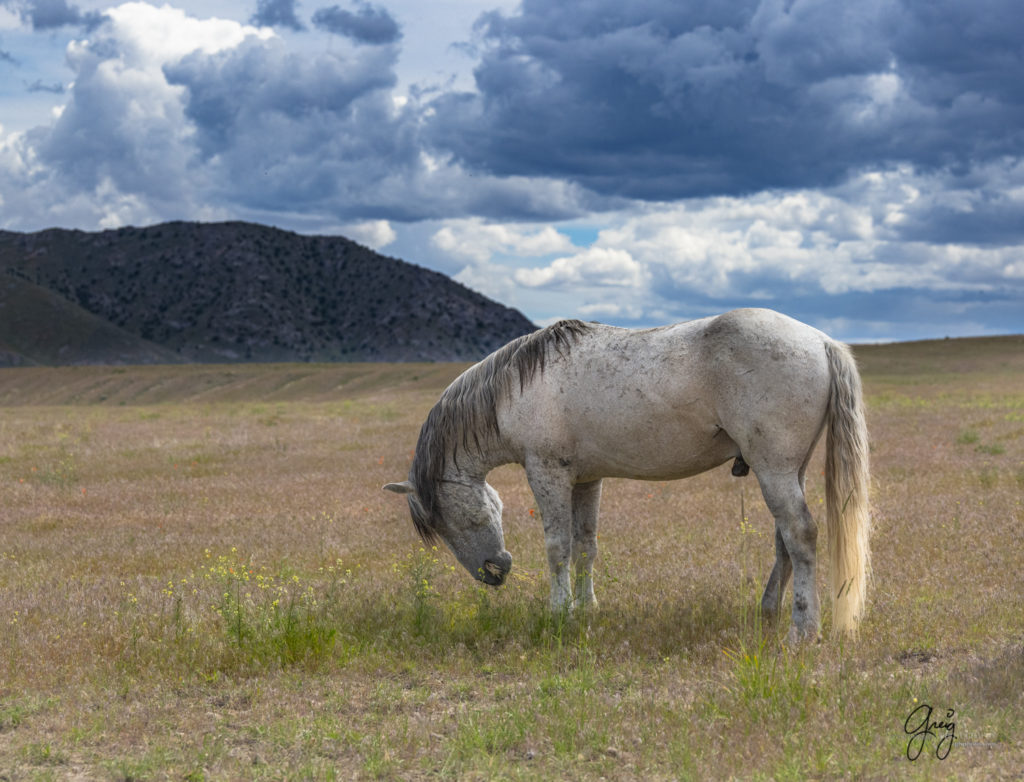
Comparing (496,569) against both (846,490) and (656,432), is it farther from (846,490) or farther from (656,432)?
(846,490)

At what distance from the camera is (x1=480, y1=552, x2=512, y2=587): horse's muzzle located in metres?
8.49

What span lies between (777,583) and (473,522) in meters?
2.77

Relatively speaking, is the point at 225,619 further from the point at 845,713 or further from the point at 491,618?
the point at 845,713

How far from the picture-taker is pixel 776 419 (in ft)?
23.2

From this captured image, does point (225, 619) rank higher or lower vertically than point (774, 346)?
lower

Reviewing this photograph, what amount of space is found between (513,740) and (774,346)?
3.66m

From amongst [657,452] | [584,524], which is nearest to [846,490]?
[657,452]

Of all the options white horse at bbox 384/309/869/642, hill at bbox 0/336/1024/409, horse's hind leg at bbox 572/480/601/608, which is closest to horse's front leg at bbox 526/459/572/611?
white horse at bbox 384/309/869/642

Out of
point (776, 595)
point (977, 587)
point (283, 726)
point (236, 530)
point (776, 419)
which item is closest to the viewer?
point (283, 726)

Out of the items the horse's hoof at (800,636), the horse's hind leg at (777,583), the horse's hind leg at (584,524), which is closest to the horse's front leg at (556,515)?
the horse's hind leg at (584,524)

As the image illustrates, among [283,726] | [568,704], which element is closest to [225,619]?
[283,726]
